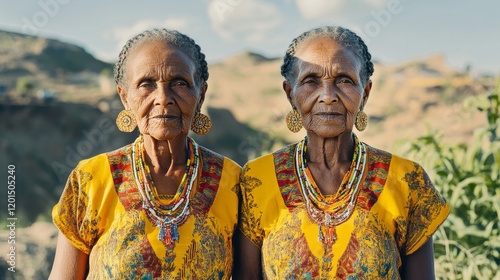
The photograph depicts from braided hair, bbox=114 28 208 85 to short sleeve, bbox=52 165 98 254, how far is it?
16.0 inches

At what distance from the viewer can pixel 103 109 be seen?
20469 mm

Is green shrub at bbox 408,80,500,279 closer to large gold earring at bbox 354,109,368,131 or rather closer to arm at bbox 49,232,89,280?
large gold earring at bbox 354,109,368,131

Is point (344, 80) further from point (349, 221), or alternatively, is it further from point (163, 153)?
point (163, 153)

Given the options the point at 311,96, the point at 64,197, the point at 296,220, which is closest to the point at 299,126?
the point at 311,96

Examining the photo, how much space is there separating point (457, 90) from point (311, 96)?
2319 cm

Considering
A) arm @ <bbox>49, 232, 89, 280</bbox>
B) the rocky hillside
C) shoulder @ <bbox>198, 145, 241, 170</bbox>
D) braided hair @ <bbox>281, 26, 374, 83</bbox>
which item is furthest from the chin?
the rocky hillside

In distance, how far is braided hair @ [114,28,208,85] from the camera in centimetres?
229

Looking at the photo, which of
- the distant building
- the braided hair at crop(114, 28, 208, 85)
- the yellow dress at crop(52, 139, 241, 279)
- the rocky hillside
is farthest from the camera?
the distant building

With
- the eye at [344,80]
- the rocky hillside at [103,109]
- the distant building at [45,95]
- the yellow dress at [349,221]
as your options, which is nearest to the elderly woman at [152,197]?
the yellow dress at [349,221]

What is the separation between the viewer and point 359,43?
2.35 m

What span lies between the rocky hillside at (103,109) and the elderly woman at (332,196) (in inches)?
394

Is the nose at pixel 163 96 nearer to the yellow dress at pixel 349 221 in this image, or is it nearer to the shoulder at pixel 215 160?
the shoulder at pixel 215 160

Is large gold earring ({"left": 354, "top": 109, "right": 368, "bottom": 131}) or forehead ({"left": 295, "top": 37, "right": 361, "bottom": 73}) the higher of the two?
forehead ({"left": 295, "top": 37, "right": 361, "bottom": 73})

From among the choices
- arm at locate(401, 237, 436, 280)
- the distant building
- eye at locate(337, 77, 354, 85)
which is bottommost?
arm at locate(401, 237, 436, 280)
